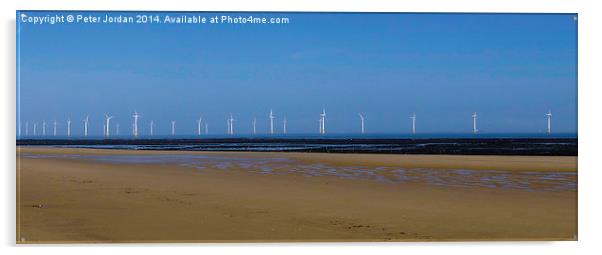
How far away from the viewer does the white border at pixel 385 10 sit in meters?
7.07

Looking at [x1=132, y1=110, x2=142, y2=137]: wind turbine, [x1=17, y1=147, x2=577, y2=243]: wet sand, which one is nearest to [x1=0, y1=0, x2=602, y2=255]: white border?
[x1=17, y1=147, x2=577, y2=243]: wet sand

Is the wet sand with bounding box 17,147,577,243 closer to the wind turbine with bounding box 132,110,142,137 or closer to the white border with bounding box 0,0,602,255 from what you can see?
the white border with bounding box 0,0,602,255

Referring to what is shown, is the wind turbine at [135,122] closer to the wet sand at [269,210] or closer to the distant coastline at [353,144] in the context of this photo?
the distant coastline at [353,144]

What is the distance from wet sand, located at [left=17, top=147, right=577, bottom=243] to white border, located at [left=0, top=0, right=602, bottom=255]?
3.5 inches

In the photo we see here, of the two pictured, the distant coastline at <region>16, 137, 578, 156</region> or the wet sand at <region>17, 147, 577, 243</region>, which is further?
the distant coastline at <region>16, 137, 578, 156</region>

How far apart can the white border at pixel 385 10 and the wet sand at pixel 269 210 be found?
9 centimetres

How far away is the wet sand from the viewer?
717cm

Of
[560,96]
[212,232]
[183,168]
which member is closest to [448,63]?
[560,96]

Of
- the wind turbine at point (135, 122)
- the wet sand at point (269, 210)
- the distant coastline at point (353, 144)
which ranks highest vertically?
the wind turbine at point (135, 122)

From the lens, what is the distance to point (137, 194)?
27.2ft

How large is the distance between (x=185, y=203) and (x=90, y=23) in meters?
2.25

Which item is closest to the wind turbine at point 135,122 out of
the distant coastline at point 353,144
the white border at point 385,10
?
the distant coastline at point 353,144

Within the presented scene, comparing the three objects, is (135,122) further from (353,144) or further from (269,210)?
(353,144)
